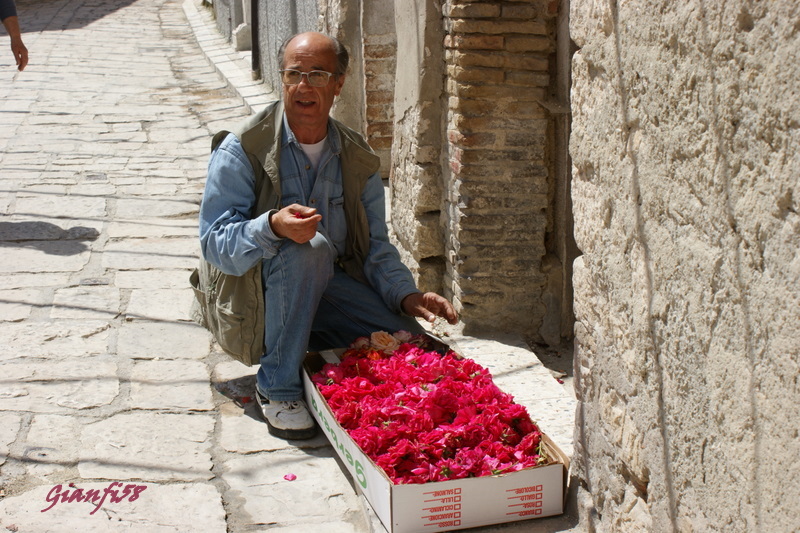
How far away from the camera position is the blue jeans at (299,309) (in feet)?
11.8

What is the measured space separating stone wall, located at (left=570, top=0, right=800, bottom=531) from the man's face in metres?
1.18

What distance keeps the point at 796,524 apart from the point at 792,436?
6.3 inches

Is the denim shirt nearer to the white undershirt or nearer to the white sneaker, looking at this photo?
the white undershirt

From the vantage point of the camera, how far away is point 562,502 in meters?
2.98

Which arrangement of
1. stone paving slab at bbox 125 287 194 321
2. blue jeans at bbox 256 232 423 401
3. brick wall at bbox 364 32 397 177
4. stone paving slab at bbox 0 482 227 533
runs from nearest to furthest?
1. stone paving slab at bbox 0 482 227 533
2. blue jeans at bbox 256 232 423 401
3. stone paving slab at bbox 125 287 194 321
4. brick wall at bbox 364 32 397 177

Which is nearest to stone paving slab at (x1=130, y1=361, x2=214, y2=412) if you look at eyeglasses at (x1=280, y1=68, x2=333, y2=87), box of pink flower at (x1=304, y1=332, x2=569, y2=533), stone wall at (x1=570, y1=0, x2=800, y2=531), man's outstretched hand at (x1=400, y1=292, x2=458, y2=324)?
box of pink flower at (x1=304, y1=332, x2=569, y2=533)

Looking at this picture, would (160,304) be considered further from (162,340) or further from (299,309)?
(299,309)

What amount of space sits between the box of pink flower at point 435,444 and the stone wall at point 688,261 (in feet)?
0.74

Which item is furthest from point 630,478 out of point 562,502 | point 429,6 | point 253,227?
point 429,6

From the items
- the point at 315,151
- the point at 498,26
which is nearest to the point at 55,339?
the point at 315,151

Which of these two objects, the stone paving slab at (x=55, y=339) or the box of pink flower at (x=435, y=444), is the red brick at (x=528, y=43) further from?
the stone paving slab at (x=55, y=339)

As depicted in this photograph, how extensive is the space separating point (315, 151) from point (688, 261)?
6.57ft

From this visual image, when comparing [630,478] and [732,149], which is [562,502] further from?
[732,149]

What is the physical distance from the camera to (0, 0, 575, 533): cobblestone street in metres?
3.18
